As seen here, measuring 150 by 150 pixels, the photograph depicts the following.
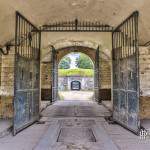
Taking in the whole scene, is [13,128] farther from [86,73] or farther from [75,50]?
[86,73]

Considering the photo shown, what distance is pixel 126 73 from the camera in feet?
22.2

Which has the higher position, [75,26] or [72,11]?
[72,11]

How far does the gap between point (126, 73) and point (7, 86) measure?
3235 millimetres

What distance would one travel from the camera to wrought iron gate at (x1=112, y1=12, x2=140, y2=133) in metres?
6.04

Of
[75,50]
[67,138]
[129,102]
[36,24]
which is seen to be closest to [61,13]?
[36,24]

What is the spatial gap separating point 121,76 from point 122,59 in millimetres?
419

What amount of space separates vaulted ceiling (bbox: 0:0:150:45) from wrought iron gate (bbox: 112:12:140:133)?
247mm

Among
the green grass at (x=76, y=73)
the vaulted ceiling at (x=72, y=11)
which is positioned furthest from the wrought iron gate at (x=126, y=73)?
the green grass at (x=76, y=73)

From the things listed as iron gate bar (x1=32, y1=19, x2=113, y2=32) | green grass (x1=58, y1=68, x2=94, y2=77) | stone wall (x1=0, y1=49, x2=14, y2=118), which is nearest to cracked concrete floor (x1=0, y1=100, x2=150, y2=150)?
stone wall (x1=0, y1=49, x2=14, y2=118)

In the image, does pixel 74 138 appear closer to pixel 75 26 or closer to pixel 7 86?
pixel 7 86

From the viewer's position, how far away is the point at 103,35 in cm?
925

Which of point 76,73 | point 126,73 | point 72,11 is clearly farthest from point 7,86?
point 76,73

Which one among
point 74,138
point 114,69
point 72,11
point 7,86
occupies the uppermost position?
point 72,11

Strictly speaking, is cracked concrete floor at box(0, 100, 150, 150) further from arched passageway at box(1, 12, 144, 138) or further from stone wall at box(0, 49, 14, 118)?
stone wall at box(0, 49, 14, 118)
